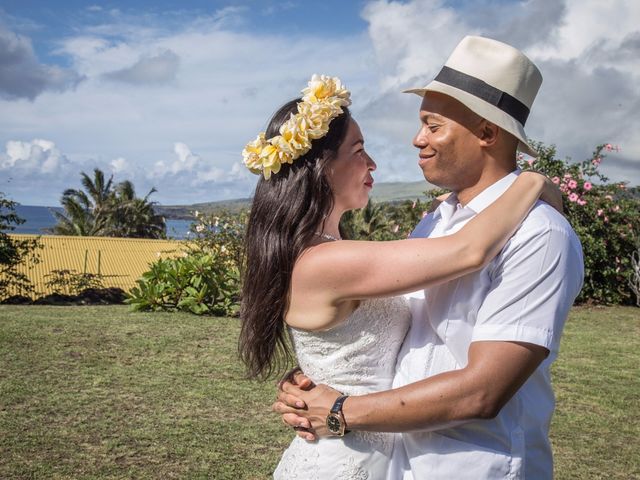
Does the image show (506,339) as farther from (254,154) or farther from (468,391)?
(254,154)

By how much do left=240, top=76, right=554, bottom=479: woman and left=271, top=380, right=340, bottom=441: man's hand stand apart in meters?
0.07

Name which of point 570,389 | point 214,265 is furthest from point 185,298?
point 570,389

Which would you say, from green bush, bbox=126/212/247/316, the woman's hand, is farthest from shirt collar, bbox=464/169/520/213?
green bush, bbox=126/212/247/316

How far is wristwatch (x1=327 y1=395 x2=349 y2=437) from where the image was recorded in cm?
235

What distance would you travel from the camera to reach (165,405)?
22.3ft

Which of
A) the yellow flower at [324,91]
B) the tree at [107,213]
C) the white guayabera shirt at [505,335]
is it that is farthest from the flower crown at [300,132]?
the tree at [107,213]

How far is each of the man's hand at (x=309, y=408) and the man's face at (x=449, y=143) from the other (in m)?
0.86

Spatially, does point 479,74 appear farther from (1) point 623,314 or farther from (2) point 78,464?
(1) point 623,314

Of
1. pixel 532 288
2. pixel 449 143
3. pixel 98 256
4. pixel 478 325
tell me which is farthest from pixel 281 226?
pixel 98 256

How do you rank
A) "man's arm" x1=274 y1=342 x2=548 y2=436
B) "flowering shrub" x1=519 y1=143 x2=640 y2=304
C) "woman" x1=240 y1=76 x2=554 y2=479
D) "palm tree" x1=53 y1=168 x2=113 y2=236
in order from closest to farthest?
"man's arm" x1=274 y1=342 x2=548 y2=436 → "woman" x1=240 y1=76 x2=554 y2=479 → "flowering shrub" x1=519 y1=143 x2=640 y2=304 → "palm tree" x1=53 y1=168 x2=113 y2=236

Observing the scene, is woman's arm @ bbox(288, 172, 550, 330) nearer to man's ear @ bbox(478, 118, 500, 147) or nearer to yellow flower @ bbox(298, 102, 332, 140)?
man's ear @ bbox(478, 118, 500, 147)

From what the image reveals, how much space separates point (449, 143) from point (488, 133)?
14 cm

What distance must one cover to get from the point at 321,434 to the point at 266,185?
2.92ft

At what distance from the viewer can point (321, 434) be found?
8.10 ft
